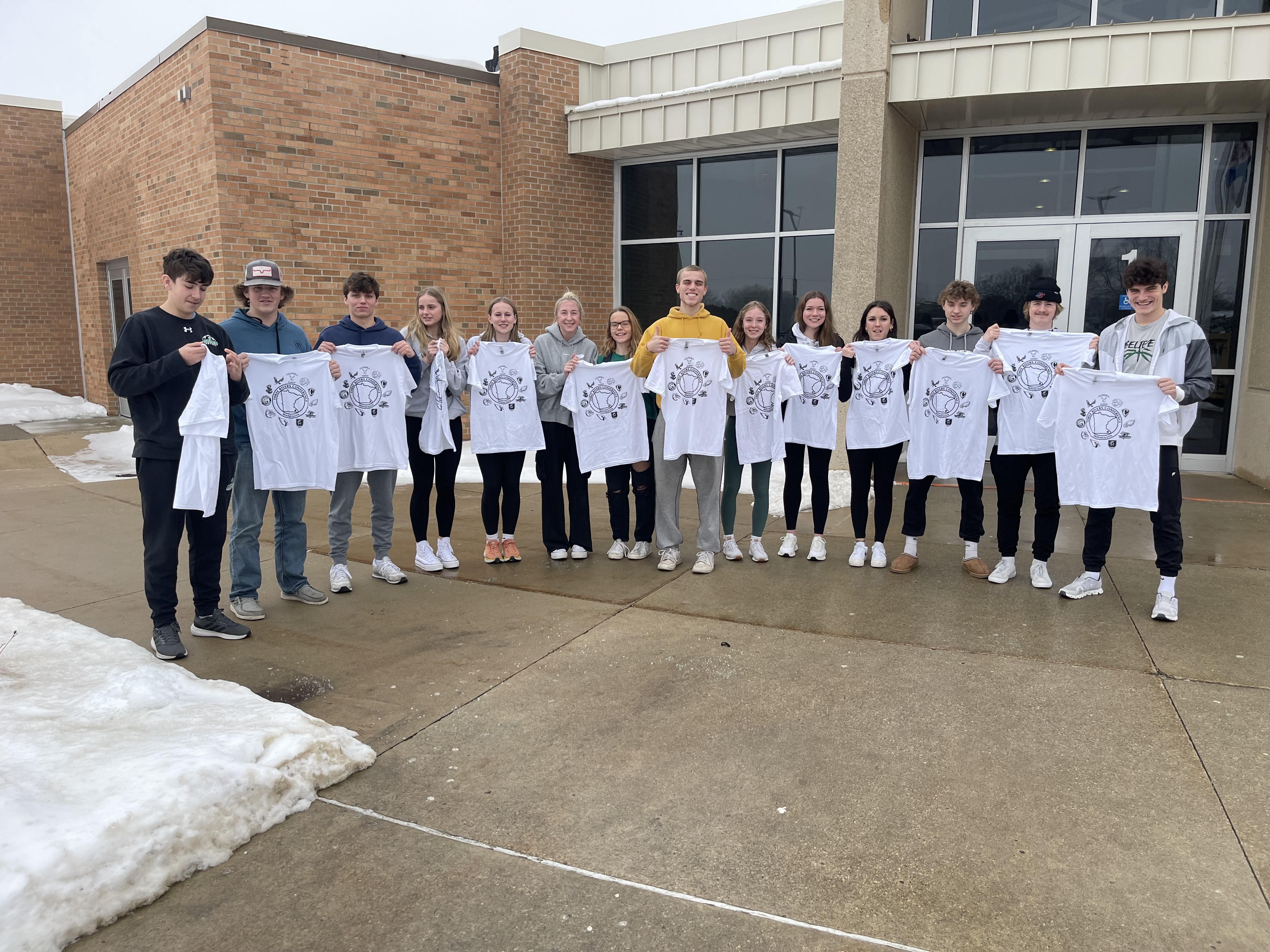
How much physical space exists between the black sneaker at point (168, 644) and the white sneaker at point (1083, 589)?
5.11 meters

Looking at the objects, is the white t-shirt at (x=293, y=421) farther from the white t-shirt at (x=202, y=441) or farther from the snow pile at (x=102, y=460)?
the snow pile at (x=102, y=460)

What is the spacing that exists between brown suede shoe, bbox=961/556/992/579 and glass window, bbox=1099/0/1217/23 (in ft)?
21.6

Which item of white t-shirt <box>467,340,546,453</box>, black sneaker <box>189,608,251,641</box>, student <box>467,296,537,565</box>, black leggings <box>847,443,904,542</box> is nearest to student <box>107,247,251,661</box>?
black sneaker <box>189,608,251,641</box>

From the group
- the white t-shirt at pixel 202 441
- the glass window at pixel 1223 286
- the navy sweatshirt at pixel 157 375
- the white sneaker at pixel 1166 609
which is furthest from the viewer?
the glass window at pixel 1223 286

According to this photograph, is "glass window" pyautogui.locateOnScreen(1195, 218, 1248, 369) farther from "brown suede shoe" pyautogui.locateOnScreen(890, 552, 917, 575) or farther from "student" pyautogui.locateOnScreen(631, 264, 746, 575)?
"student" pyautogui.locateOnScreen(631, 264, 746, 575)

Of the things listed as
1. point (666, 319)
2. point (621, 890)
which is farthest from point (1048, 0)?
point (621, 890)

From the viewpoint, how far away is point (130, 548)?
6824 millimetres

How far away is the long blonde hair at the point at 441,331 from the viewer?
19.6 feet

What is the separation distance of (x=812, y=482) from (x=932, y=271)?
5277 millimetres

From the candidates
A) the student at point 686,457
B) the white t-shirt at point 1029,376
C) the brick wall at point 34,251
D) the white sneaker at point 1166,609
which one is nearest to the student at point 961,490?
the white t-shirt at point 1029,376

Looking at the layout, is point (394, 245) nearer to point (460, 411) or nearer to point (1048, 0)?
point (460, 411)

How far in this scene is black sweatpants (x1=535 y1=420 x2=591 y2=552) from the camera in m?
6.36

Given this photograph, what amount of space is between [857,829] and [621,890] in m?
0.86

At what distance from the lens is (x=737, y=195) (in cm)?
1174
